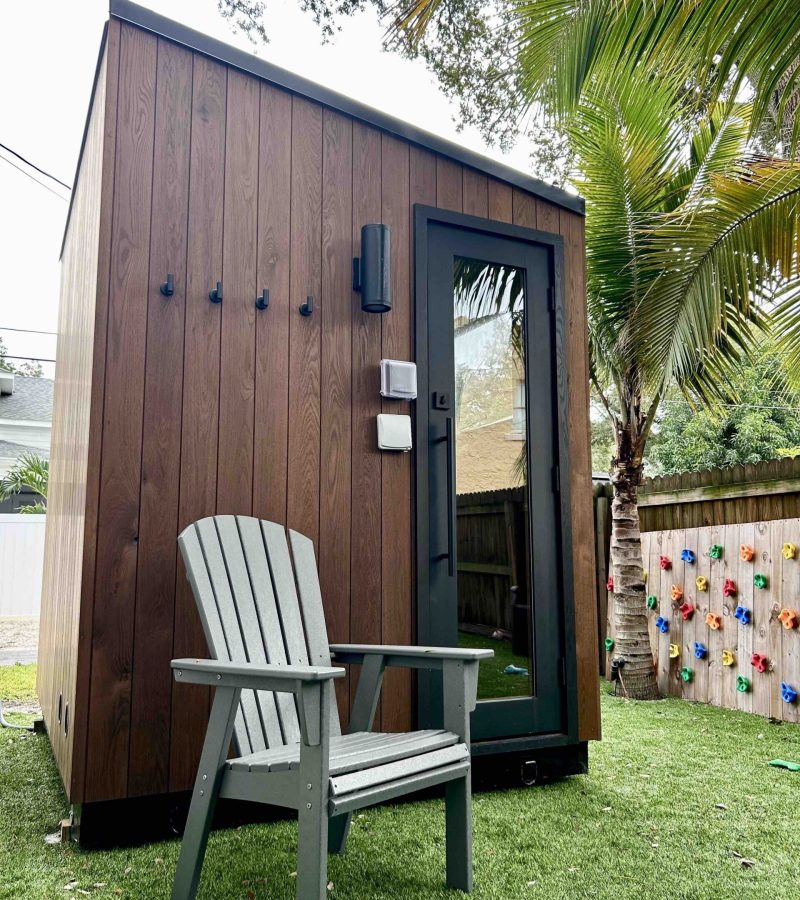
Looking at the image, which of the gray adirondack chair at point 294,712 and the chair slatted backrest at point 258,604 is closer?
the gray adirondack chair at point 294,712

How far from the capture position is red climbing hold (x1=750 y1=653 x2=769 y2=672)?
4.04 metres

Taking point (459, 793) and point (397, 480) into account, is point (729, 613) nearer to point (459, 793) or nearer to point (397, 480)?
point (397, 480)

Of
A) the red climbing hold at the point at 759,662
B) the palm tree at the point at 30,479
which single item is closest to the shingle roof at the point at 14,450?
the palm tree at the point at 30,479

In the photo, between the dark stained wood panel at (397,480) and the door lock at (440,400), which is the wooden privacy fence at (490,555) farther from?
the door lock at (440,400)

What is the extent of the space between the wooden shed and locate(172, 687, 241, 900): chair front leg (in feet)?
1.78

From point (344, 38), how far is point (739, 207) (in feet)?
11.3

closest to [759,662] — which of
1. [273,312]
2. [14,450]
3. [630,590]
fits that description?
[630,590]

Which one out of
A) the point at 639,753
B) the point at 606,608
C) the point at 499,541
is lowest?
the point at 639,753

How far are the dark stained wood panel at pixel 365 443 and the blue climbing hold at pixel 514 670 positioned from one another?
54 centimetres

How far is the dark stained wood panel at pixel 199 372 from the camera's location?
2398mm

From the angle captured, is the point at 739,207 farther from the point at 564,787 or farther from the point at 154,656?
the point at 154,656

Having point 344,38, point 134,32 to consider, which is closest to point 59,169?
point 344,38

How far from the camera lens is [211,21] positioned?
5.80 meters

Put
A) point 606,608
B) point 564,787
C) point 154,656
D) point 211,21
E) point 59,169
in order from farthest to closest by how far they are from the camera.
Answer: point 59,169 < point 211,21 < point 606,608 < point 564,787 < point 154,656
